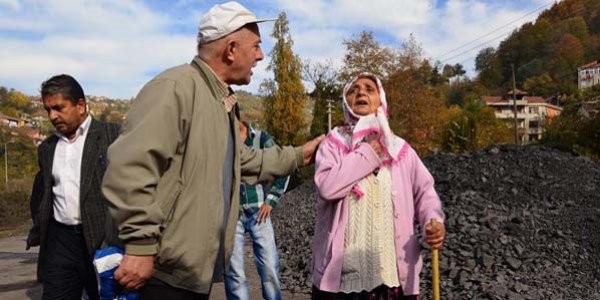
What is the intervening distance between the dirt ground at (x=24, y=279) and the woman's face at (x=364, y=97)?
375cm

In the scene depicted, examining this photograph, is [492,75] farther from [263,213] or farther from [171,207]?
[171,207]

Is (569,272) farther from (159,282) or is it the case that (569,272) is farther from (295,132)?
(295,132)

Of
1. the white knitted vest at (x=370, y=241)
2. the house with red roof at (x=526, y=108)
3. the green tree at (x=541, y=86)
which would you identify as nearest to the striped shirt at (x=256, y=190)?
the white knitted vest at (x=370, y=241)

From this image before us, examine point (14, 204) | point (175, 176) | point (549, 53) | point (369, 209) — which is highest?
point (549, 53)

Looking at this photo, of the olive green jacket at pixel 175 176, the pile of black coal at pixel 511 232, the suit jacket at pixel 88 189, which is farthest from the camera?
the pile of black coal at pixel 511 232

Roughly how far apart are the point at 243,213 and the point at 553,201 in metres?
7.03

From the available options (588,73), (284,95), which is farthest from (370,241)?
(588,73)

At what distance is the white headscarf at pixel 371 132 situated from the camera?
9.33 ft

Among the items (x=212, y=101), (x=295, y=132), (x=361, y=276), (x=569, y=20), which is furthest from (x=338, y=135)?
(x=569, y=20)

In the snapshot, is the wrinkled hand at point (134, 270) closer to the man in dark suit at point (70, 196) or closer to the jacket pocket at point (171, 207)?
the jacket pocket at point (171, 207)

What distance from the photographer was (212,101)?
6.98 feet

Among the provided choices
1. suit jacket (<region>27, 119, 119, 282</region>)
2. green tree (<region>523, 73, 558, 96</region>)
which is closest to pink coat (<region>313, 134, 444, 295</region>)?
suit jacket (<region>27, 119, 119, 282</region>)

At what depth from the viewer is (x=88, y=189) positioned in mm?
3320

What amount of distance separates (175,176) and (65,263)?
178 centimetres
